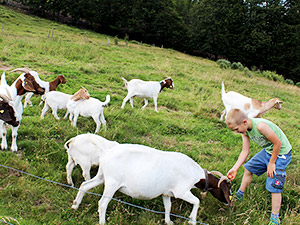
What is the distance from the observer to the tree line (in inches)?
1537

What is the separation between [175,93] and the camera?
11.3 metres

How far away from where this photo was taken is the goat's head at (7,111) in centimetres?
467

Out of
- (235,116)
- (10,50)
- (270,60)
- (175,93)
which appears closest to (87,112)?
(235,116)

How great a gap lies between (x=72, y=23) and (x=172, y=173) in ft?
151

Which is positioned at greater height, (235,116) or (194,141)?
(235,116)

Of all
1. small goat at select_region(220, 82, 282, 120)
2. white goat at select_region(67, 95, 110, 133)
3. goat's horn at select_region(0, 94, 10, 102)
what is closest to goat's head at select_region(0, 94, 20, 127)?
goat's horn at select_region(0, 94, 10, 102)

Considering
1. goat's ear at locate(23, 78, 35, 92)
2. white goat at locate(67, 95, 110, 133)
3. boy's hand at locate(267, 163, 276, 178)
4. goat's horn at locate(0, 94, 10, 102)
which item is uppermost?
boy's hand at locate(267, 163, 276, 178)

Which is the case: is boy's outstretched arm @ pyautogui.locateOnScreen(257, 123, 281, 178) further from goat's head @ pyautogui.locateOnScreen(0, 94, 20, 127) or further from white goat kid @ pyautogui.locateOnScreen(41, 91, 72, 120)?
white goat kid @ pyautogui.locateOnScreen(41, 91, 72, 120)

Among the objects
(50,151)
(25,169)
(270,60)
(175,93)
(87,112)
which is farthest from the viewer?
(270,60)

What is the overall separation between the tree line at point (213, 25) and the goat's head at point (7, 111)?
39759 millimetres

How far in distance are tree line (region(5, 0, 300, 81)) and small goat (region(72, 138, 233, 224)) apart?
130ft

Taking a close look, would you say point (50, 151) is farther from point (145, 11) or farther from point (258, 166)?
point (145, 11)

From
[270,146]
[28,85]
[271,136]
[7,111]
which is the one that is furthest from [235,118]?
[28,85]

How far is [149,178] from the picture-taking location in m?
3.41
